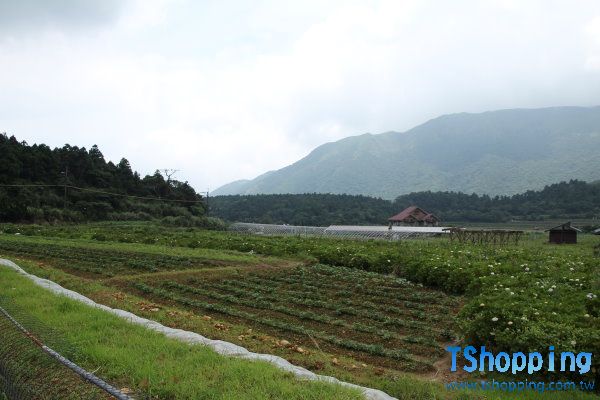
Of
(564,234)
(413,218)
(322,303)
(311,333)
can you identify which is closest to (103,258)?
(322,303)

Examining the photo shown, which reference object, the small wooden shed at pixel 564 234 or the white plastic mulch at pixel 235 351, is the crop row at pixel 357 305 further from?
the small wooden shed at pixel 564 234

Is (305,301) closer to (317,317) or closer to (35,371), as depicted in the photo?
(317,317)

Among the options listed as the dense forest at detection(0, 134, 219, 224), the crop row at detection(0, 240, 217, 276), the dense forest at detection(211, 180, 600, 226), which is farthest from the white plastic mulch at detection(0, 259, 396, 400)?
the dense forest at detection(211, 180, 600, 226)

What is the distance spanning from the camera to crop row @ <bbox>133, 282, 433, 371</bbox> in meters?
7.27

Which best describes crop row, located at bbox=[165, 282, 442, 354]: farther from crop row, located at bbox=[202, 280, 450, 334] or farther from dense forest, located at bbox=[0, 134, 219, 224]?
dense forest, located at bbox=[0, 134, 219, 224]

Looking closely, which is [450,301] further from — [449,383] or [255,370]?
[255,370]

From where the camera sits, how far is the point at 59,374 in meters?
5.23

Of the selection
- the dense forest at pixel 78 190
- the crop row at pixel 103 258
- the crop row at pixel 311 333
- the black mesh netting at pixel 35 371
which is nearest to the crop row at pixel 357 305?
the crop row at pixel 311 333

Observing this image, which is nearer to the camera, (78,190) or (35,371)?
(35,371)

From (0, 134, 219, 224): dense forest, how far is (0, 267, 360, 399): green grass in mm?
53971

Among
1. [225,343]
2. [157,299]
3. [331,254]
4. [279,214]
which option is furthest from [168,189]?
[225,343]

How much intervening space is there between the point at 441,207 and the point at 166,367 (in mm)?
92803

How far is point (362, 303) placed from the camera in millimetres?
11352

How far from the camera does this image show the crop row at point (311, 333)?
7.27m
